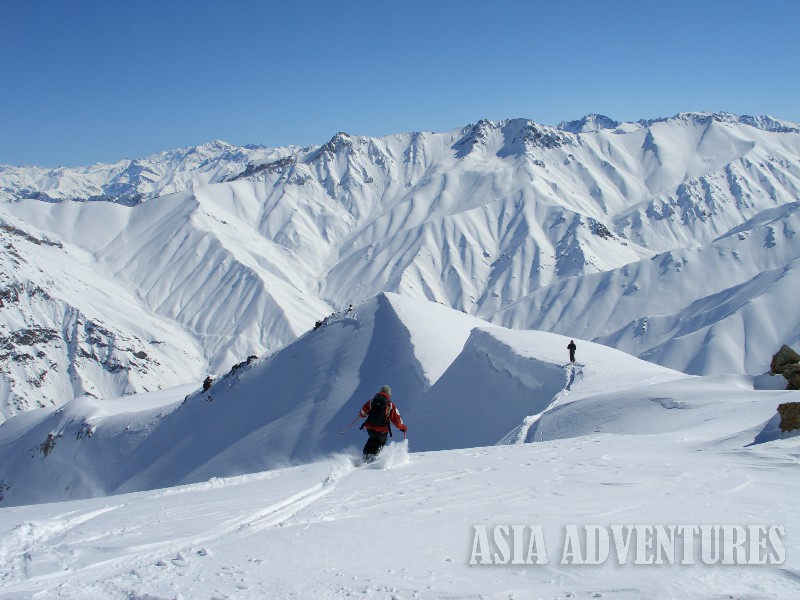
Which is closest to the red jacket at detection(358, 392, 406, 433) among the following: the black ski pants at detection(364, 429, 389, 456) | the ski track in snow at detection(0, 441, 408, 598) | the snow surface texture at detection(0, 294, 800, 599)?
the black ski pants at detection(364, 429, 389, 456)

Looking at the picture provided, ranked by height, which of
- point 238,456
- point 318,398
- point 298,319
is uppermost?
point 298,319

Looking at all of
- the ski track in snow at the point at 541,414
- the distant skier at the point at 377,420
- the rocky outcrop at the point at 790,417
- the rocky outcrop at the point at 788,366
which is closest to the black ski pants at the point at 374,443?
the distant skier at the point at 377,420

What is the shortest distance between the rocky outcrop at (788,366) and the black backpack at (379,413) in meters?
12.0

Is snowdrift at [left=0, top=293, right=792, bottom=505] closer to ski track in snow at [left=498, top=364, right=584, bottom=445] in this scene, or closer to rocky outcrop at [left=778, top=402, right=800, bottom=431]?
ski track in snow at [left=498, top=364, right=584, bottom=445]

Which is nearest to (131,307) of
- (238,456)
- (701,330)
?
(701,330)

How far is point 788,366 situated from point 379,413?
512 inches

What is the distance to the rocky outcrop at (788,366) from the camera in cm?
1709

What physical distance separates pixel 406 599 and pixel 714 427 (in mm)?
11200

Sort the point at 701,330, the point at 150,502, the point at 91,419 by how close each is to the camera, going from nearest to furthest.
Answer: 1. the point at 150,502
2. the point at 91,419
3. the point at 701,330

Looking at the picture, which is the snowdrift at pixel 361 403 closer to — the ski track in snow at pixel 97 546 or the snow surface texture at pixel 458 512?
the snow surface texture at pixel 458 512

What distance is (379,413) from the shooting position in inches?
507

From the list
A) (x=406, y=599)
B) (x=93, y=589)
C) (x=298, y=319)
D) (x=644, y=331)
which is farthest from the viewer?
(x=298, y=319)

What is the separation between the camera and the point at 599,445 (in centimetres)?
1266

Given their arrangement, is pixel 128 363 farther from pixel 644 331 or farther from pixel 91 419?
pixel 644 331
